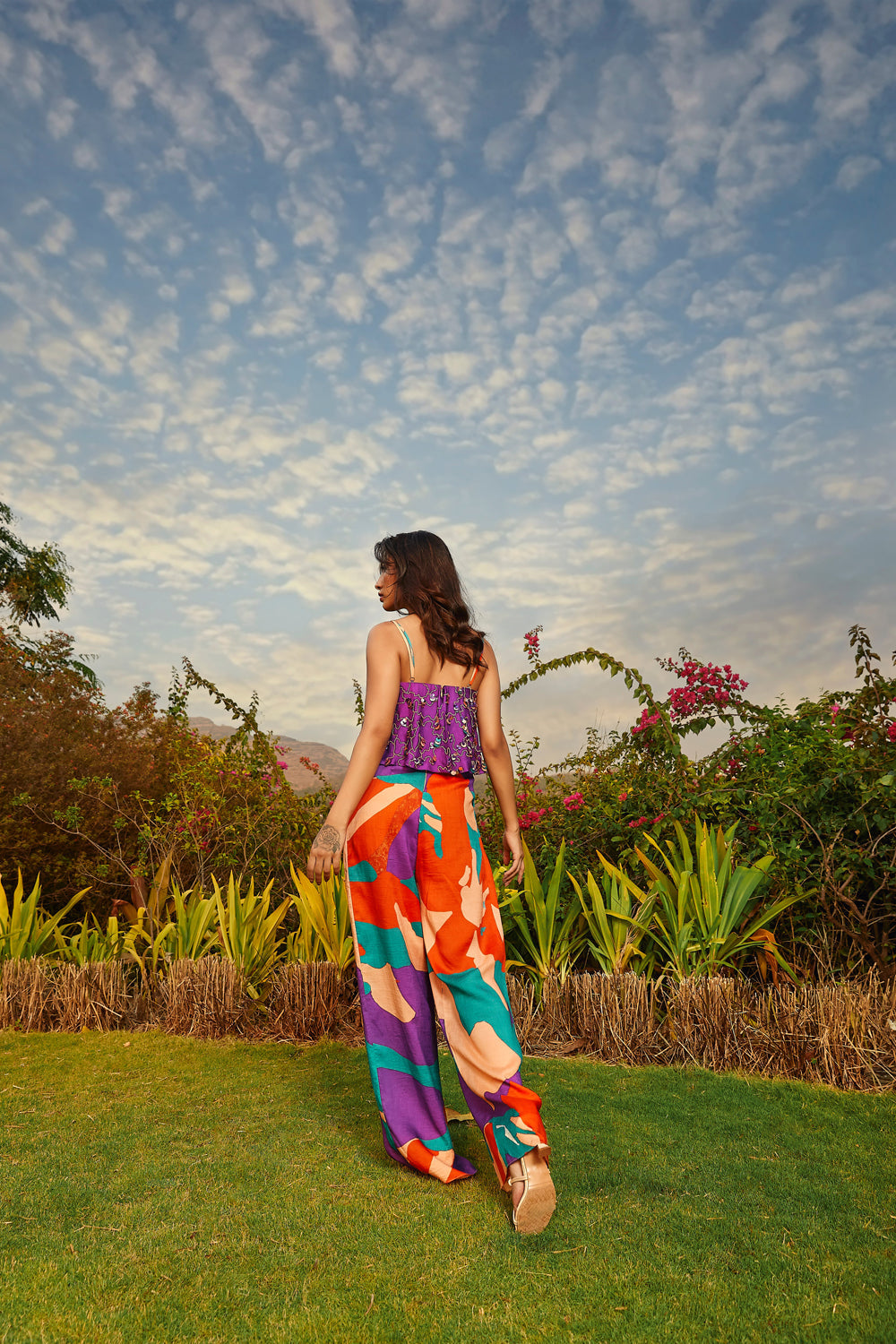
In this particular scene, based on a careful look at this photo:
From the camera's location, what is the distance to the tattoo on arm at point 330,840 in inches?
86.6

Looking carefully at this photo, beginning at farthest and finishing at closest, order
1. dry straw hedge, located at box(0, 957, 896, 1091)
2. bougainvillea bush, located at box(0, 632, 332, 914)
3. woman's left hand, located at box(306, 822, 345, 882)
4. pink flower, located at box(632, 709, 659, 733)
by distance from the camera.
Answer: bougainvillea bush, located at box(0, 632, 332, 914), pink flower, located at box(632, 709, 659, 733), dry straw hedge, located at box(0, 957, 896, 1091), woman's left hand, located at box(306, 822, 345, 882)

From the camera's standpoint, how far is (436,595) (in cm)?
247

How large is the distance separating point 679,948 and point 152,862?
4.21 metres

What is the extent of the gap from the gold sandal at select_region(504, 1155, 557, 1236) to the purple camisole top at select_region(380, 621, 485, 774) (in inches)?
40.8

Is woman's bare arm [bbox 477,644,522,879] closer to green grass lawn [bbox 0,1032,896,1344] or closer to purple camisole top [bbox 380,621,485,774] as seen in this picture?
purple camisole top [bbox 380,621,485,774]

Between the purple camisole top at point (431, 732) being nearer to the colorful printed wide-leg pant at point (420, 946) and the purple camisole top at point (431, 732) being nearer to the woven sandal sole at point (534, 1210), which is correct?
the colorful printed wide-leg pant at point (420, 946)

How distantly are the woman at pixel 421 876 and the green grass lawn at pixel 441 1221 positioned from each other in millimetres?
254

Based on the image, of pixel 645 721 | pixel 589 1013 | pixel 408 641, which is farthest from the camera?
pixel 645 721

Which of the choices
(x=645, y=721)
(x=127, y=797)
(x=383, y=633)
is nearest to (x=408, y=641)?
(x=383, y=633)

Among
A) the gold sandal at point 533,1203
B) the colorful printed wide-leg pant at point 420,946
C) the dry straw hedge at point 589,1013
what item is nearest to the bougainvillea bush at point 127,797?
the dry straw hedge at point 589,1013

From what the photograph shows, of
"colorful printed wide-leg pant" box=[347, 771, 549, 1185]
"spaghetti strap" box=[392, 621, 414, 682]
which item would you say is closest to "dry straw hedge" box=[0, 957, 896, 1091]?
"colorful printed wide-leg pant" box=[347, 771, 549, 1185]

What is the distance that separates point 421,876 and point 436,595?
846mm

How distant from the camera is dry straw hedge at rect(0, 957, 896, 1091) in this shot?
313cm

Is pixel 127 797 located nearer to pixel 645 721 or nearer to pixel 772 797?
pixel 645 721
